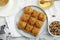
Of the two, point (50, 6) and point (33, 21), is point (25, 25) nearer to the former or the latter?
point (33, 21)

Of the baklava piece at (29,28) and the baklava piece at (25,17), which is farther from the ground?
the baklava piece at (25,17)

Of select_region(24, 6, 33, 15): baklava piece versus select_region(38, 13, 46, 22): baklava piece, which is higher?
select_region(24, 6, 33, 15): baklava piece

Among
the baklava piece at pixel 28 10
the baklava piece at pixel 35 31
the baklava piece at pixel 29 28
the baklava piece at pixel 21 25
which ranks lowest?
the baklava piece at pixel 35 31

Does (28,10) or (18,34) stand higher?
(28,10)

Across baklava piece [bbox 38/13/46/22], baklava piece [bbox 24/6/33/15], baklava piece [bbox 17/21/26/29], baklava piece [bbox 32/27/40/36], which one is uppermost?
baklava piece [bbox 24/6/33/15]

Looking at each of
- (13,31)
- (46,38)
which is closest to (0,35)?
(13,31)

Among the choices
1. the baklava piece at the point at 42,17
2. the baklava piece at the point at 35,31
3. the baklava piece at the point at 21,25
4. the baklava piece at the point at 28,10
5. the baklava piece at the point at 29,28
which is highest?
the baklava piece at the point at 28,10

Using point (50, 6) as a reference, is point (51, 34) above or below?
below

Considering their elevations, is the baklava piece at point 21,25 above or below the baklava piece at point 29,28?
above

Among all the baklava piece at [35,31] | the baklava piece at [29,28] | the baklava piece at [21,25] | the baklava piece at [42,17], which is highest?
the baklava piece at [42,17]

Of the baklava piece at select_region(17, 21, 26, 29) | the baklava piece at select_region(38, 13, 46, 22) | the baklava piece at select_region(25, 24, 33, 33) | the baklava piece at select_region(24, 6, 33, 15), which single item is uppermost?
the baklava piece at select_region(24, 6, 33, 15)
